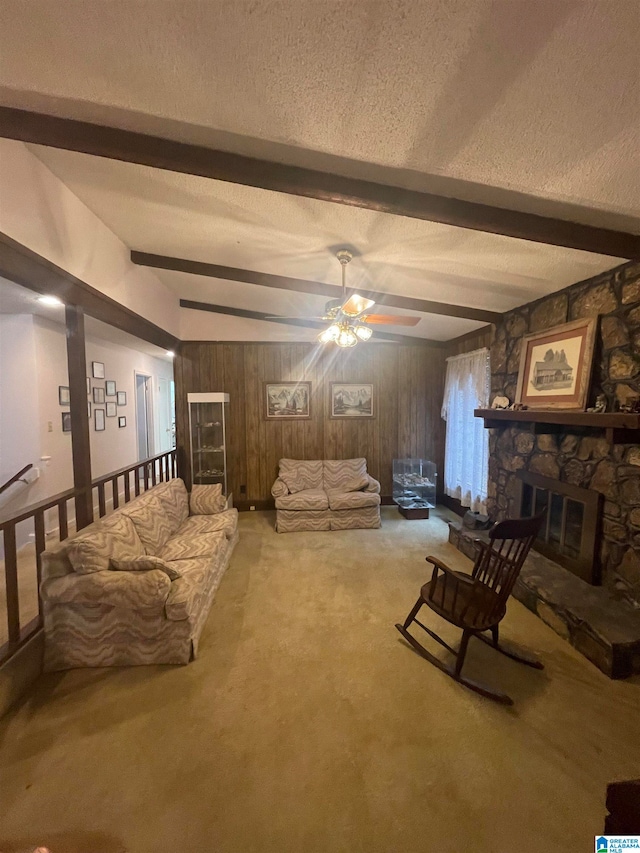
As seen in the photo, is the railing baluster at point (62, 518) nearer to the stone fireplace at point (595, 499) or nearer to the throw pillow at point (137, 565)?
the throw pillow at point (137, 565)

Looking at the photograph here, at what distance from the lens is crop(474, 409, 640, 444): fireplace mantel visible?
2230mm

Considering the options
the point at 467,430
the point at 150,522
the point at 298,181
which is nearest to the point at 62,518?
the point at 150,522

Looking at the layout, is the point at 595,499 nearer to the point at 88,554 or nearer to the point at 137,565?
the point at 137,565

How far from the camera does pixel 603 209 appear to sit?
187 cm

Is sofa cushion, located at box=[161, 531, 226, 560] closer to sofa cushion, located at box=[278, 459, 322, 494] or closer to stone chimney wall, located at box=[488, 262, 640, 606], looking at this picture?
sofa cushion, located at box=[278, 459, 322, 494]

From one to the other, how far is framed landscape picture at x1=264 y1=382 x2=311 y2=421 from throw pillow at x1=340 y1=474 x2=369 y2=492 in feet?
3.75

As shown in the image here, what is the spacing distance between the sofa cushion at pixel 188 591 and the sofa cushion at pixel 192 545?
105mm

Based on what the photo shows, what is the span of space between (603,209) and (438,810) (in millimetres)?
2886

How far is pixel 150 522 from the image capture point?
9.62 feet

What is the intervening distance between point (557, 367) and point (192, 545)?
3.41m

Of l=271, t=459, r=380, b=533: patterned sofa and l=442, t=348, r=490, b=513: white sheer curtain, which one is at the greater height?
l=442, t=348, r=490, b=513: white sheer curtain
